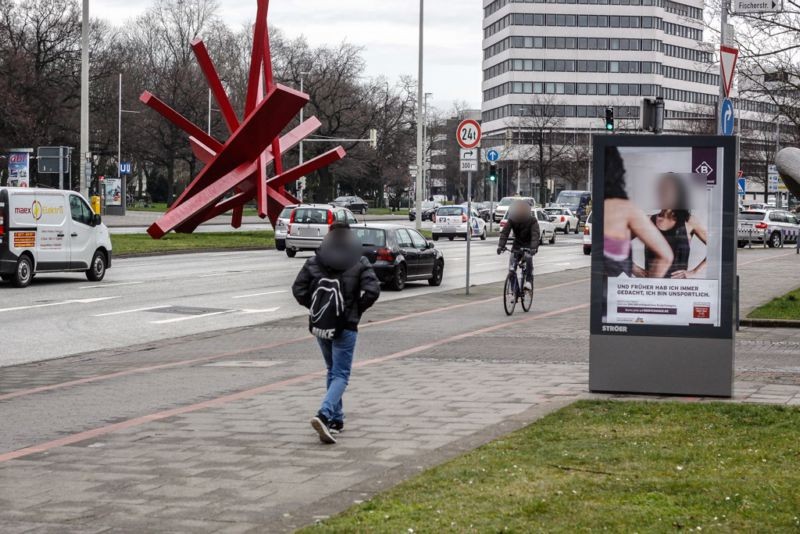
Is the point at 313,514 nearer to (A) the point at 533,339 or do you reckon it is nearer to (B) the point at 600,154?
(B) the point at 600,154

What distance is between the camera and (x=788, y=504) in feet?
20.5

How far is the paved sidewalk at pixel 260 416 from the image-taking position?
22.0ft

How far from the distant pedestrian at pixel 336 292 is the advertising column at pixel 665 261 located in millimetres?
2422

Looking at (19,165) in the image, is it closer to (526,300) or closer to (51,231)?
(51,231)

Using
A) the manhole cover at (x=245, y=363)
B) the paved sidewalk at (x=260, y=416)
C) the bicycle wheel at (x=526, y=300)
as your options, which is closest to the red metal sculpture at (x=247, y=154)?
the bicycle wheel at (x=526, y=300)

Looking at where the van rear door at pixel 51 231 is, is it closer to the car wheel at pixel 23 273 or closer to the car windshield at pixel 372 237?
the car wheel at pixel 23 273

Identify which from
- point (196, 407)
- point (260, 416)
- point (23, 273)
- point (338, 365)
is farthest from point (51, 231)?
point (338, 365)

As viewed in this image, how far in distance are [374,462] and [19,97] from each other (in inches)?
2355

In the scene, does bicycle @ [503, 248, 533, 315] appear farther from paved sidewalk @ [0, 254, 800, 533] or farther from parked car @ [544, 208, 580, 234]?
parked car @ [544, 208, 580, 234]

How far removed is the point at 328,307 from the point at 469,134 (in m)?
15.4

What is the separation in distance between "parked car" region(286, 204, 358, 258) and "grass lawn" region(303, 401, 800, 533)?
1155 inches

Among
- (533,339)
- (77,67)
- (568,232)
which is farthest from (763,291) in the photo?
(77,67)

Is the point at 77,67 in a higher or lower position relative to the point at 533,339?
higher

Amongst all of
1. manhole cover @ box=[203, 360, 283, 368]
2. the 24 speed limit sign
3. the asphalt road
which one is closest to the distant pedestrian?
manhole cover @ box=[203, 360, 283, 368]
